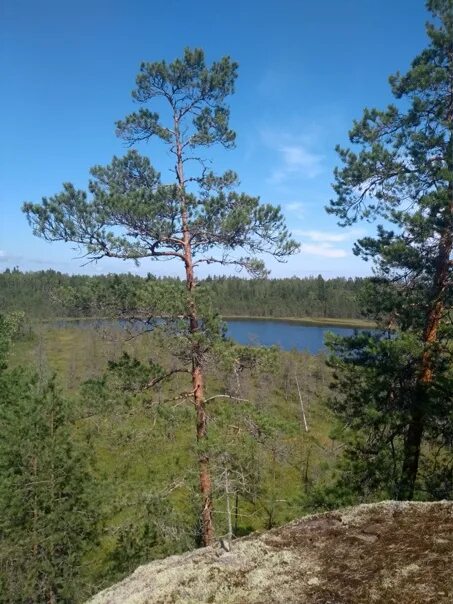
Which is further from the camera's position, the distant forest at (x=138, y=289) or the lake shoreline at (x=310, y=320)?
the lake shoreline at (x=310, y=320)

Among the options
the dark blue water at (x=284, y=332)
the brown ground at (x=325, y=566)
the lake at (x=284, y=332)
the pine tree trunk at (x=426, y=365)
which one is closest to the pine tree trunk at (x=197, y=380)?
the pine tree trunk at (x=426, y=365)

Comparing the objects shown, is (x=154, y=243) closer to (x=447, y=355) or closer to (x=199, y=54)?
(x=199, y=54)

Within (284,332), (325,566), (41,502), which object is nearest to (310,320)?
(284,332)

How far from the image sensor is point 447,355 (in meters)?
7.83

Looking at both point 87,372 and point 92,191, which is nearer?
point 92,191

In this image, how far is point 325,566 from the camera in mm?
2537

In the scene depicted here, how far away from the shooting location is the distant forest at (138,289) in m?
7.96

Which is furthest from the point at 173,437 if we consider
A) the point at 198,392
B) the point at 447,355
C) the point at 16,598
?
the point at 16,598

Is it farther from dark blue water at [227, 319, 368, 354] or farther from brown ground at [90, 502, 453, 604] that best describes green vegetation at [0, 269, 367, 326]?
dark blue water at [227, 319, 368, 354]

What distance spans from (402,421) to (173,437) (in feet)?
13.2

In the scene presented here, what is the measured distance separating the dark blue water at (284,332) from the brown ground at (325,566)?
264 ft

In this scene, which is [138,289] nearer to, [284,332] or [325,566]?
[325,566]

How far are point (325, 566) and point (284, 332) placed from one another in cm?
10351

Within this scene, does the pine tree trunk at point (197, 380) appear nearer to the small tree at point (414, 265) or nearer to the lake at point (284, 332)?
the small tree at point (414, 265)
